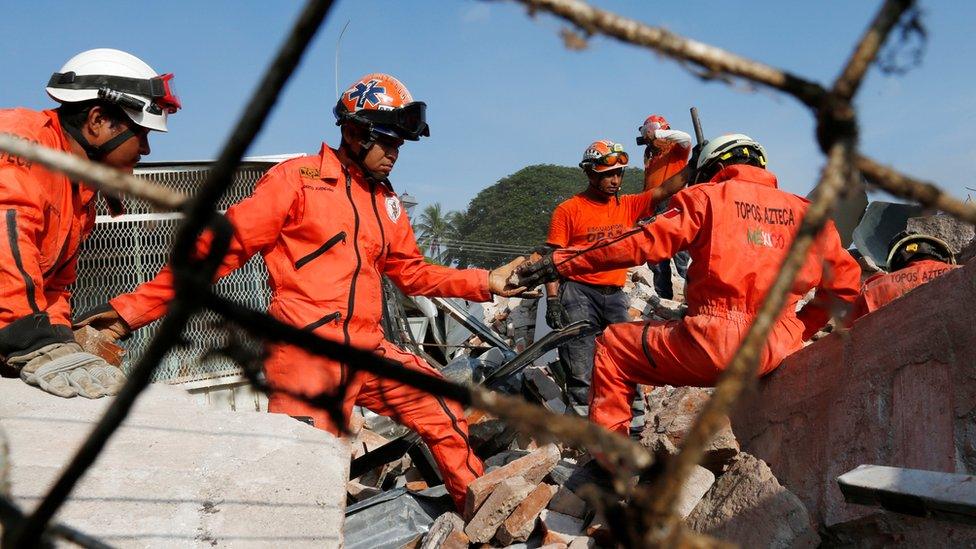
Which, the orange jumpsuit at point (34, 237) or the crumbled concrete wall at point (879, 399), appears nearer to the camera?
the crumbled concrete wall at point (879, 399)

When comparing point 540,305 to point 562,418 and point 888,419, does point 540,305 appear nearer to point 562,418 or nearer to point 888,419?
point 888,419

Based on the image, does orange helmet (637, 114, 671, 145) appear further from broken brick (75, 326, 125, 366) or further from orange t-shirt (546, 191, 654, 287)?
broken brick (75, 326, 125, 366)

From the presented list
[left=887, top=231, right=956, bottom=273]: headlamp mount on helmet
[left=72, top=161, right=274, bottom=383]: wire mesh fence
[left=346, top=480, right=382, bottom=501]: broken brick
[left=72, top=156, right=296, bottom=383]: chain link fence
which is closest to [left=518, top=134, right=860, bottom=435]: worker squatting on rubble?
[left=887, top=231, right=956, bottom=273]: headlamp mount on helmet

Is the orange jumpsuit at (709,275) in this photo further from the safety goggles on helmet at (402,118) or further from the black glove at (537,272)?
the safety goggles on helmet at (402,118)

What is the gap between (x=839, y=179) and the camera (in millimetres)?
978

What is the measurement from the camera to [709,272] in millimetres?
4215

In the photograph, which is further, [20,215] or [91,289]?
[91,289]

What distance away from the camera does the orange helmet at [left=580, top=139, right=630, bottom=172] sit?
6.84m

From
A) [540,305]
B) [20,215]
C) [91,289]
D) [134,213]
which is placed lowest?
[20,215]

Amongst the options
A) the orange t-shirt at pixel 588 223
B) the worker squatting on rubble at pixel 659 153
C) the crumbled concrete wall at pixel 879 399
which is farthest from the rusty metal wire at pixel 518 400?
the worker squatting on rubble at pixel 659 153

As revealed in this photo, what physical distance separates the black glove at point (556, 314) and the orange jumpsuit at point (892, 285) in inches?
87.1

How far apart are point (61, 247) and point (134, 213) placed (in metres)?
2.10

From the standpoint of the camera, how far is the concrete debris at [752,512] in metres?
3.36

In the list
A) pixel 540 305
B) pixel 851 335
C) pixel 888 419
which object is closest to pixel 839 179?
pixel 888 419
